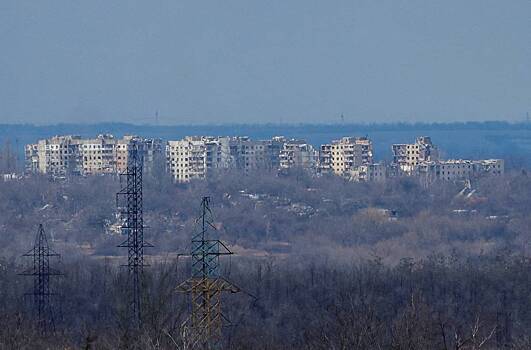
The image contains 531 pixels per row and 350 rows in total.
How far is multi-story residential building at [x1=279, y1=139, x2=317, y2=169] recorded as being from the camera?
2860 inches

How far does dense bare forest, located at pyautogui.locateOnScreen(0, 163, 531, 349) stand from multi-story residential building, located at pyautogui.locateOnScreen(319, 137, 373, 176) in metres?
3.68

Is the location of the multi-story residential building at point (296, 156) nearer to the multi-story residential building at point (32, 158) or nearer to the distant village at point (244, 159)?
the distant village at point (244, 159)

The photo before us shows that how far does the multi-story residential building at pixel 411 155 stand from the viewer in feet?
239

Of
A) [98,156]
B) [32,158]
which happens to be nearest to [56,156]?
[98,156]

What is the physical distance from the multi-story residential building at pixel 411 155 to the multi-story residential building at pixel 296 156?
3.27 m

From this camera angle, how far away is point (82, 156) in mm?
72000

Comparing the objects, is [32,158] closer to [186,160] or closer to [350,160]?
[186,160]

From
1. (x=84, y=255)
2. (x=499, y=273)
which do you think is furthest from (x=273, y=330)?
(x=84, y=255)

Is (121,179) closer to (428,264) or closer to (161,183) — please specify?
(161,183)

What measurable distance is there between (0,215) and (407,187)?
15280 millimetres

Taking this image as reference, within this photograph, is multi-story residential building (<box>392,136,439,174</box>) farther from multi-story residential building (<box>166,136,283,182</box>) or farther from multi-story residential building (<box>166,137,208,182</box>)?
multi-story residential building (<box>166,137,208,182</box>)

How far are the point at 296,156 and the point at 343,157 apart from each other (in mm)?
1950

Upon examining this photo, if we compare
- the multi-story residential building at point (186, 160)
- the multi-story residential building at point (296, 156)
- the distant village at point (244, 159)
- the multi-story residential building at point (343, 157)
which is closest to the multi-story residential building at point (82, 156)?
the distant village at point (244, 159)

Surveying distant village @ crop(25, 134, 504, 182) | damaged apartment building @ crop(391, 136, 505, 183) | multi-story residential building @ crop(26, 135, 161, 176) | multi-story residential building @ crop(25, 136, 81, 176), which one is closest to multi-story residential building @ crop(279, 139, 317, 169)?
distant village @ crop(25, 134, 504, 182)
